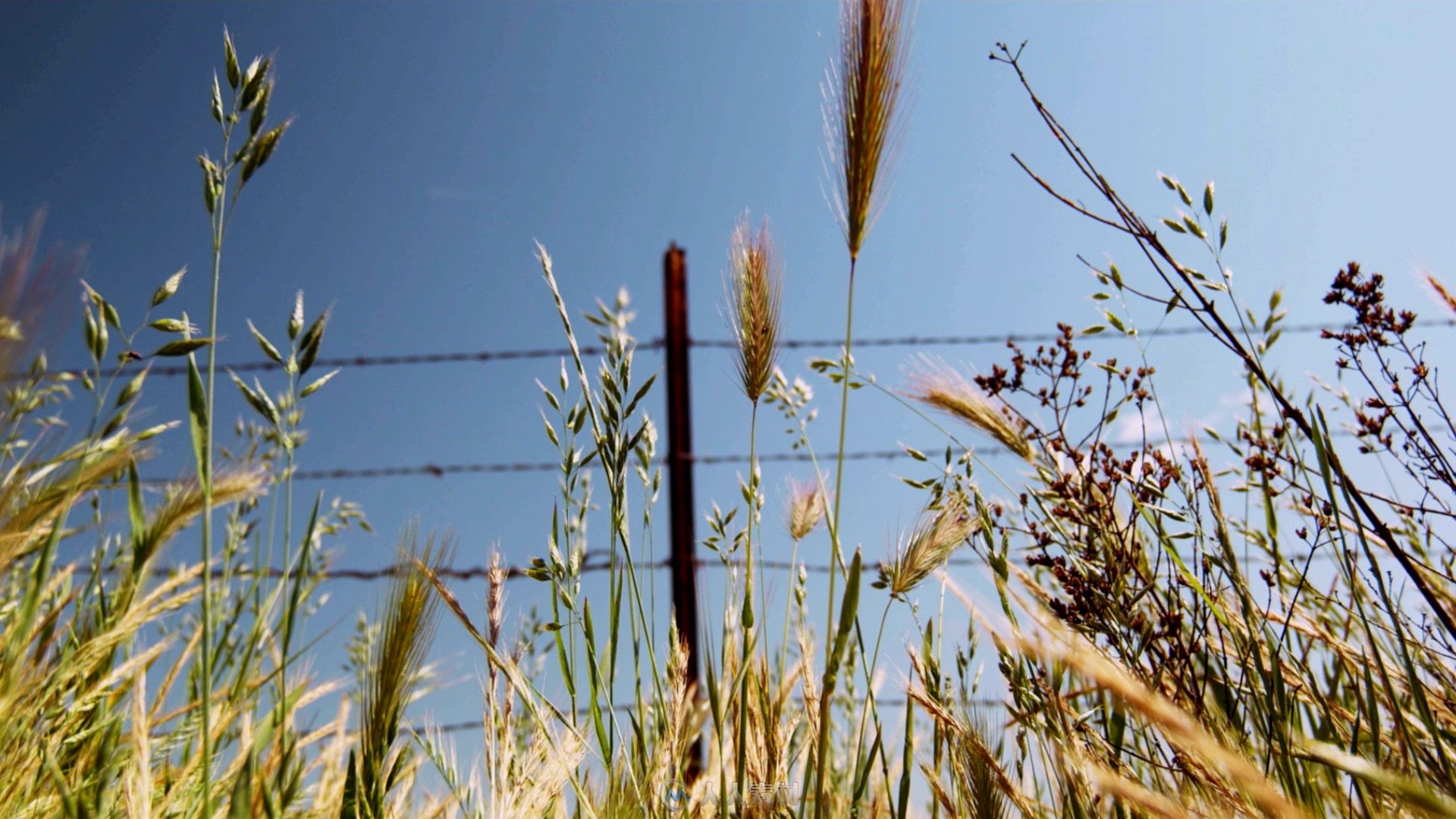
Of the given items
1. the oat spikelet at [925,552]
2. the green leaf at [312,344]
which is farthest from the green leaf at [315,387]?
the oat spikelet at [925,552]

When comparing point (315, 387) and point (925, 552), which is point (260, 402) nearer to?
point (315, 387)

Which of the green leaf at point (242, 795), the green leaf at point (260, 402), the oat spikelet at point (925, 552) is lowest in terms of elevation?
the green leaf at point (242, 795)

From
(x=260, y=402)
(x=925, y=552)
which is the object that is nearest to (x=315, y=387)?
(x=260, y=402)

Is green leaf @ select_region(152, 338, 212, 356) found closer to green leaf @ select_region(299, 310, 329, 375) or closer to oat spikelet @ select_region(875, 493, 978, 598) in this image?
green leaf @ select_region(299, 310, 329, 375)

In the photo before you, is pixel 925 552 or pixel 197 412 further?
pixel 925 552

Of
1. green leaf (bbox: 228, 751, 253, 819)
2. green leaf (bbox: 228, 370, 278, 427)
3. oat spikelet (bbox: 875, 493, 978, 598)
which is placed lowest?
green leaf (bbox: 228, 751, 253, 819)

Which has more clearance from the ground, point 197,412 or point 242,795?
point 197,412

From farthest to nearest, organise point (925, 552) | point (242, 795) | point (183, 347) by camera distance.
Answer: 1. point (925, 552)
2. point (183, 347)
3. point (242, 795)

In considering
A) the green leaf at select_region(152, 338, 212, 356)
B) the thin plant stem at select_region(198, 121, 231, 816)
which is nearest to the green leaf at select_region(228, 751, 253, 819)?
the thin plant stem at select_region(198, 121, 231, 816)

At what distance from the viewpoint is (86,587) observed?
112 cm

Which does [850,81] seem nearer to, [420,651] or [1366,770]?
[420,651]

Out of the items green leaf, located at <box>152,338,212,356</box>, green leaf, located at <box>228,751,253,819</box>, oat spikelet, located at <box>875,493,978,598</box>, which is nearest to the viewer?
green leaf, located at <box>228,751,253,819</box>

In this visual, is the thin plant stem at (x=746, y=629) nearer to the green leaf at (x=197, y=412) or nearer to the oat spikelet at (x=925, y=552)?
the oat spikelet at (x=925, y=552)

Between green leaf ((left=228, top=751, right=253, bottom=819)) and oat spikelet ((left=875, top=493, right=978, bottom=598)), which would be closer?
green leaf ((left=228, top=751, right=253, bottom=819))
